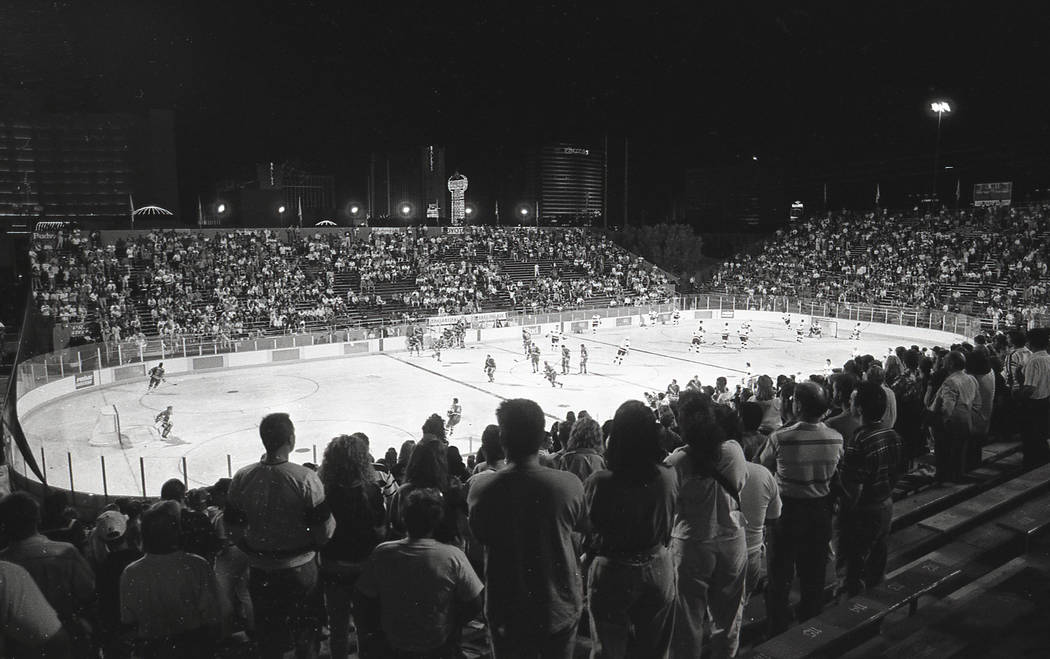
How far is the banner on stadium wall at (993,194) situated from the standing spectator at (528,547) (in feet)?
192

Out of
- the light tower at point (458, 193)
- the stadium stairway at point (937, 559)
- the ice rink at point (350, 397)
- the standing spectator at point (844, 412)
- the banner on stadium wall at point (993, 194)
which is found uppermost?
the light tower at point (458, 193)

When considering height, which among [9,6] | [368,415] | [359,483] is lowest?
[368,415]

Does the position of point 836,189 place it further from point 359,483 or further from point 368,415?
point 359,483

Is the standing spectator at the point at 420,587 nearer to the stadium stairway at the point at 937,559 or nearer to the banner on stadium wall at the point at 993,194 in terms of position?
the stadium stairway at the point at 937,559

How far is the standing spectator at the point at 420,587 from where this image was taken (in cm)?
346

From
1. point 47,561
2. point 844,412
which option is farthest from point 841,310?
point 47,561

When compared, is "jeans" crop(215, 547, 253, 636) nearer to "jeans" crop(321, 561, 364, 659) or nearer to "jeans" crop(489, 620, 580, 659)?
"jeans" crop(321, 561, 364, 659)

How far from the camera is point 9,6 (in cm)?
6538

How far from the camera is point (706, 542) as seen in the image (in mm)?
4172

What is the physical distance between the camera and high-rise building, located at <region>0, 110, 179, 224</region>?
2608 inches

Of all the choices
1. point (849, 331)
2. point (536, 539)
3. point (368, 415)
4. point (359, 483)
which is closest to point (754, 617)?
point (536, 539)

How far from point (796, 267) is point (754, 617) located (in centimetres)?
5046

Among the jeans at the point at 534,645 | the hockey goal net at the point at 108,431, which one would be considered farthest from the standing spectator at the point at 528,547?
the hockey goal net at the point at 108,431

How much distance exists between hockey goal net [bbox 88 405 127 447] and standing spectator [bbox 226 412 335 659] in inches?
A: 709
